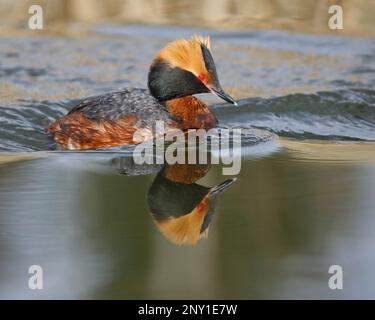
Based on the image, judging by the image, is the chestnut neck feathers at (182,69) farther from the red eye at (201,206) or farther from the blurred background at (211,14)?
the blurred background at (211,14)

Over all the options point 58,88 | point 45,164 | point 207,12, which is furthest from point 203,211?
point 207,12

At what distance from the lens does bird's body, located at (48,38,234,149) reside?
974 cm

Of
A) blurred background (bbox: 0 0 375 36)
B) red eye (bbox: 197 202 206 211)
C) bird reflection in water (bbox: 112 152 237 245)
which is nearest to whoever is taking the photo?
bird reflection in water (bbox: 112 152 237 245)

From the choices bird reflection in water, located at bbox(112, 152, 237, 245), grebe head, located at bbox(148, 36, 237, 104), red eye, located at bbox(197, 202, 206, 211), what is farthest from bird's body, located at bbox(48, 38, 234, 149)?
red eye, located at bbox(197, 202, 206, 211)

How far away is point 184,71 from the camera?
32.8 ft

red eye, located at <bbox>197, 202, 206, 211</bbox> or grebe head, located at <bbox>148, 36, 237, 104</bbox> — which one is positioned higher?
grebe head, located at <bbox>148, 36, 237, 104</bbox>

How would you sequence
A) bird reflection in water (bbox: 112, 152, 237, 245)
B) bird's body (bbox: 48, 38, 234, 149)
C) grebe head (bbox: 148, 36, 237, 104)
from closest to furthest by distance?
bird reflection in water (bbox: 112, 152, 237, 245)
bird's body (bbox: 48, 38, 234, 149)
grebe head (bbox: 148, 36, 237, 104)

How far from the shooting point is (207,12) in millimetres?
15352

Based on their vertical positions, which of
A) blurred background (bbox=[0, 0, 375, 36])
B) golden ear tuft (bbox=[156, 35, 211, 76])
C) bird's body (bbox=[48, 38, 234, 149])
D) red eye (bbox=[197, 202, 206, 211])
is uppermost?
blurred background (bbox=[0, 0, 375, 36])

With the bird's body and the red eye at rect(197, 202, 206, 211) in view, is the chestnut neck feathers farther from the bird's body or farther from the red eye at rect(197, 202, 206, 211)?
the red eye at rect(197, 202, 206, 211)

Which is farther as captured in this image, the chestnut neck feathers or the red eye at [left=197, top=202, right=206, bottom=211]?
the chestnut neck feathers
